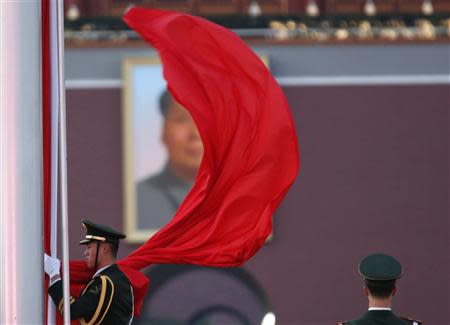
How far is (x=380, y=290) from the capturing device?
12.4ft

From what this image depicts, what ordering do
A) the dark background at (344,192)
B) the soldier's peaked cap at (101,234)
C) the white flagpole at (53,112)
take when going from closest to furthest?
the white flagpole at (53,112), the soldier's peaked cap at (101,234), the dark background at (344,192)

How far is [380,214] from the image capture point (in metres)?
9.22

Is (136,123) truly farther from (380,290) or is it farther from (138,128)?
(380,290)

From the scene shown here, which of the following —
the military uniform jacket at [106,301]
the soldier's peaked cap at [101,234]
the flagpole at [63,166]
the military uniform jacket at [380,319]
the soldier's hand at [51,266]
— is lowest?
the military uniform jacket at [106,301]

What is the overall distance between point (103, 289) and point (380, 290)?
1107mm

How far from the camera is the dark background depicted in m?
9.12

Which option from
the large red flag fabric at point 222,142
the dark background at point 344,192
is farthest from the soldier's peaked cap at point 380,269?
the dark background at point 344,192

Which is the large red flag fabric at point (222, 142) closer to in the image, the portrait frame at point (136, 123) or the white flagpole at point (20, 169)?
the white flagpole at point (20, 169)

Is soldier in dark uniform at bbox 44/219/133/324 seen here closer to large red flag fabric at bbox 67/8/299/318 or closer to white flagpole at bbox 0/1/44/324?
large red flag fabric at bbox 67/8/299/318

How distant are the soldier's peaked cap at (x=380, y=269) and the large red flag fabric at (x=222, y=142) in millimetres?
584

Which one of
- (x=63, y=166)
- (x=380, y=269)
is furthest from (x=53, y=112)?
(x=380, y=269)

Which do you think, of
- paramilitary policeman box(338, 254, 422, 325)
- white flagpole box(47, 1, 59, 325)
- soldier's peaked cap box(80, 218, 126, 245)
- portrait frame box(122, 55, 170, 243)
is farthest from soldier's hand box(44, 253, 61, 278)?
portrait frame box(122, 55, 170, 243)

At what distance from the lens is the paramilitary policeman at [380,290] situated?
3.72 m

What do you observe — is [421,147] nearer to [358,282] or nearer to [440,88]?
[440,88]
